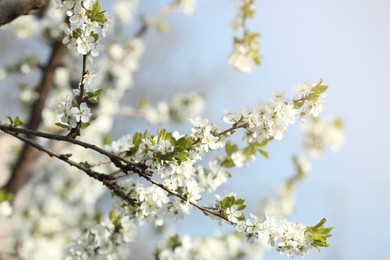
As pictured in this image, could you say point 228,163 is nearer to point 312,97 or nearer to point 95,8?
point 312,97

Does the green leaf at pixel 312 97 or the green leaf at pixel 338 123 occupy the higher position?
the green leaf at pixel 338 123

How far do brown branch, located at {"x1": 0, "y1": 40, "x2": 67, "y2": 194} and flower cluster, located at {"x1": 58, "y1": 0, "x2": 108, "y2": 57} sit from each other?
267 cm

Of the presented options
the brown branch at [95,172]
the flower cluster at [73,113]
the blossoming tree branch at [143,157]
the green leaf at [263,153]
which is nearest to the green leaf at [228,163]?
the blossoming tree branch at [143,157]

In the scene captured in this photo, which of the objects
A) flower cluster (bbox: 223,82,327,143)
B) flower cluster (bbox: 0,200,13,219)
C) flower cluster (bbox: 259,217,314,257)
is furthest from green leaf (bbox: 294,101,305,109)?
flower cluster (bbox: 0,200,13,219)

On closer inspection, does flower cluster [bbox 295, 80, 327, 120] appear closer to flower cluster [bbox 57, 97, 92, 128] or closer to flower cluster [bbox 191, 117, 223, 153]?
flower cluster [bbox 191, 117, 223, 153]

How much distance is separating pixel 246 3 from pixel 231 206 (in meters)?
1.76

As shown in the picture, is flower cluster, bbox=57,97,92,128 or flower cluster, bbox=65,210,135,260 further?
flower cluster, bbox=65,210,135,260

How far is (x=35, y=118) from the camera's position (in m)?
4.50

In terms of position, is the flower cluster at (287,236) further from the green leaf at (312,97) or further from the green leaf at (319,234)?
the green leaf at (312,97)

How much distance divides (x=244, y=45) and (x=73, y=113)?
1736 millimetres

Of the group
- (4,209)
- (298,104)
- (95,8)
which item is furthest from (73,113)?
(4,209)

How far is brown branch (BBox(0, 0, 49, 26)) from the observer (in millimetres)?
2051

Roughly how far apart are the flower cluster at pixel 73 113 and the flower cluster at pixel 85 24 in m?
0.23

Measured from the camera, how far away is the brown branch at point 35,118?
4.39 metres
